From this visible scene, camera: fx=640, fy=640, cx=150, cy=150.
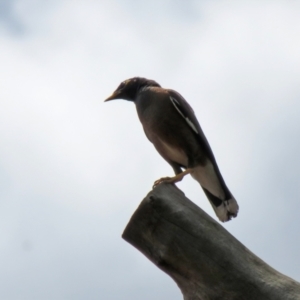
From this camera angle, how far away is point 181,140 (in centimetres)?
533

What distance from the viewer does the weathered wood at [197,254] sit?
2830 millimetres

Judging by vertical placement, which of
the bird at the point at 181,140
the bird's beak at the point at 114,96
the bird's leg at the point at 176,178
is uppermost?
the bird's beak at the point at 114,96

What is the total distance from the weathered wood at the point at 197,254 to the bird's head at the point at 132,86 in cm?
265

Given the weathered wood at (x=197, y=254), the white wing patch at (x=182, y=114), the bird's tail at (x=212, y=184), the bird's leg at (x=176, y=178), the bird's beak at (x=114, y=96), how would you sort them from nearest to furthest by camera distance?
1. the weathered wood at (x=197, y=254)
2. the bird's leg at (x=176, y=178)
3. the bird's tail at (x=212, y=184)
4. the white wing patch at (x=182, y=114)
5. the bird's beak at (x=114, y=96)

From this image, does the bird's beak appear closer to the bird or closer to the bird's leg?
the bird

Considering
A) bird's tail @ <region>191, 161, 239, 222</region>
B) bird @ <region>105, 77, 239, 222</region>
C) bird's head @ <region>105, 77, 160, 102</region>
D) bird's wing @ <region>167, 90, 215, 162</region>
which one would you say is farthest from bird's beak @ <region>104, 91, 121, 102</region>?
bird's tail @ <region>191, 161, 239, 222</region>

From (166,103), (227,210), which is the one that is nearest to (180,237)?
(227,210)

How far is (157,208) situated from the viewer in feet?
10.4

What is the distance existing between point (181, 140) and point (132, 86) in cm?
84

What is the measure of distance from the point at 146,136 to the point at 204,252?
264 centimetres

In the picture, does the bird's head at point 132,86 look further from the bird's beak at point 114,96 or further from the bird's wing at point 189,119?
the bird's wing at point 189,119

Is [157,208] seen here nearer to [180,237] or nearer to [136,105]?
[180,237]

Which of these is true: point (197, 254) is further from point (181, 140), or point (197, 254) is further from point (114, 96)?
point (114, 96)

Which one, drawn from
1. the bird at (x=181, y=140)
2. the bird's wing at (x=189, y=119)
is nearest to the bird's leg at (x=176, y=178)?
the bird at (x=181, y=140)
